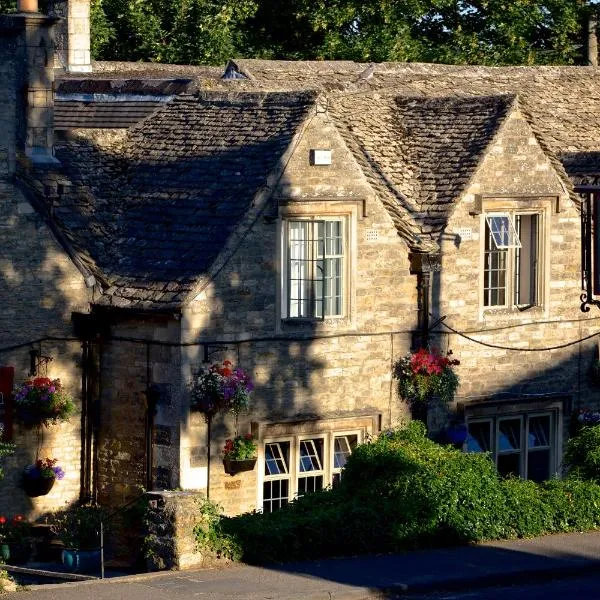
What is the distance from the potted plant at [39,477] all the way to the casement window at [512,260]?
23.4ft

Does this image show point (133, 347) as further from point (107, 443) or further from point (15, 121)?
point (15, 121)

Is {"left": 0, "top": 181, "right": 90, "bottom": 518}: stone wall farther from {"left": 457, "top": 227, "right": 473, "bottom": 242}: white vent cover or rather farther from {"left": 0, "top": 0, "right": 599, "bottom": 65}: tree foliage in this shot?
{"left": 0, "top": 0, "right": 599, "bottom": 65}: tree foliage

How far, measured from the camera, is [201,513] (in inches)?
848

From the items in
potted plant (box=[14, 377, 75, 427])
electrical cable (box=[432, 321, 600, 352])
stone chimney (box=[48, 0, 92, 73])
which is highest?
stone chimney (box=[48, 0, 92, 73])

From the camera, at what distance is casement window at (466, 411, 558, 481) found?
93.6 ft

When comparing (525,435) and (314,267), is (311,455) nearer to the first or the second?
(314,267)

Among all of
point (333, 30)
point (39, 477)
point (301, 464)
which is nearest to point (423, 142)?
point (301, 464)

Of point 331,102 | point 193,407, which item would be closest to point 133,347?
point 193,407

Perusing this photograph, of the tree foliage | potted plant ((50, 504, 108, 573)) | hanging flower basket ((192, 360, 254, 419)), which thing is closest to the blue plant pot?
potted plant ((50, 504, 108, 573))

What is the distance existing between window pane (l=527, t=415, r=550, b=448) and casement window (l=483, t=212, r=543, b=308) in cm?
181

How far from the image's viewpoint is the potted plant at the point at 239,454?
2530 cm

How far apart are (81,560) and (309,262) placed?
535 centimetres

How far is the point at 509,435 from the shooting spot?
2886 cm

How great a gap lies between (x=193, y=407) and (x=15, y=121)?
4.71 metres
